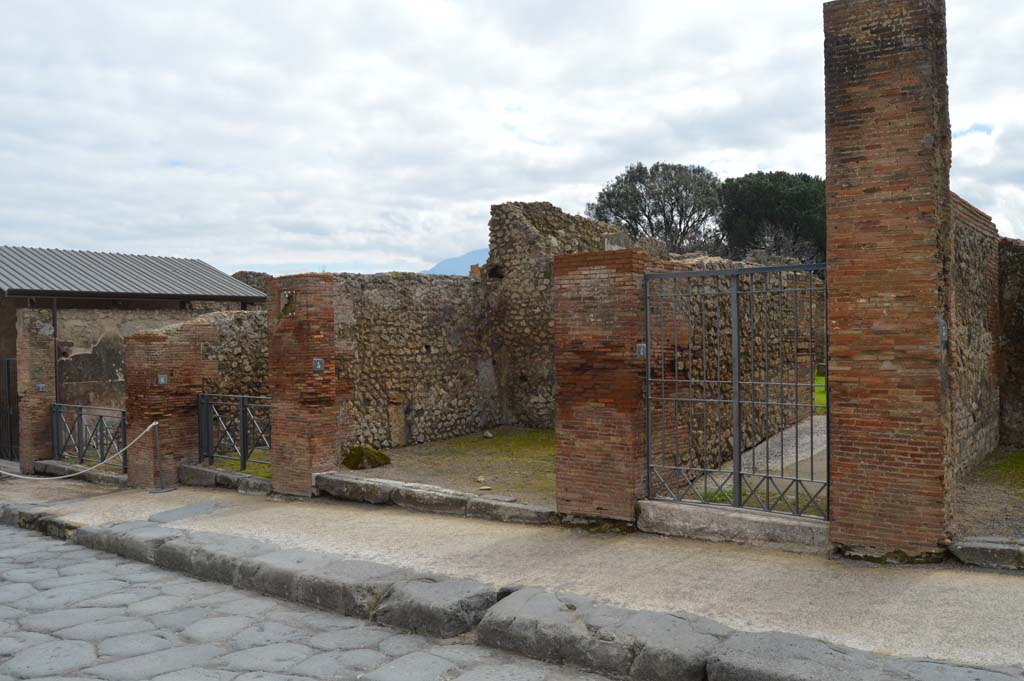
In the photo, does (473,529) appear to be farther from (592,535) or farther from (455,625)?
(455,625)

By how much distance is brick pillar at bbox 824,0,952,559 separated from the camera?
543 cm

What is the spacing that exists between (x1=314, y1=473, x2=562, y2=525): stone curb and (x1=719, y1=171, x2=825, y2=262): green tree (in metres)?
31.6

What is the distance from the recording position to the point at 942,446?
5.39m

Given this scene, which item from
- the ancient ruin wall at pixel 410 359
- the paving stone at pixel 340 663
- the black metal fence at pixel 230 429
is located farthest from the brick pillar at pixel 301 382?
the paving stone at pixel 340 663

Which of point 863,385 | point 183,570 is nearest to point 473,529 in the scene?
point 183,570

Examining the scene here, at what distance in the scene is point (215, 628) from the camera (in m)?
5.19

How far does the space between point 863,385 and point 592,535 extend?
262 cm

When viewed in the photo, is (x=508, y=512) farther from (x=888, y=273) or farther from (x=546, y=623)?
(x=888, y=273)

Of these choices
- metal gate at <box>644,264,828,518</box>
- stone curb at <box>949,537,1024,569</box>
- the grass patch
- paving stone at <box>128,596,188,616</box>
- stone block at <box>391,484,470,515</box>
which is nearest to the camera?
stone curb at <box>949,537,1024,569</box>

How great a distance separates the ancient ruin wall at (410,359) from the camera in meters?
11.3

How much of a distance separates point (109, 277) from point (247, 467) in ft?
19.7

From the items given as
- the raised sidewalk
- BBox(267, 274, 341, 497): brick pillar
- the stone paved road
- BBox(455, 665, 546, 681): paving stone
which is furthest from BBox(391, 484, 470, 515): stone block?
BBox(455, 665, 546, 681): paving stone

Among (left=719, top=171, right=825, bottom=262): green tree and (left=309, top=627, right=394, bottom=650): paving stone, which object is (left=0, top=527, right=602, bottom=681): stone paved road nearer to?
(left=309, top=627, right=394, bottom=650): paving stone

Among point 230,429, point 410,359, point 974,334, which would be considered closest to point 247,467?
point 230,429
